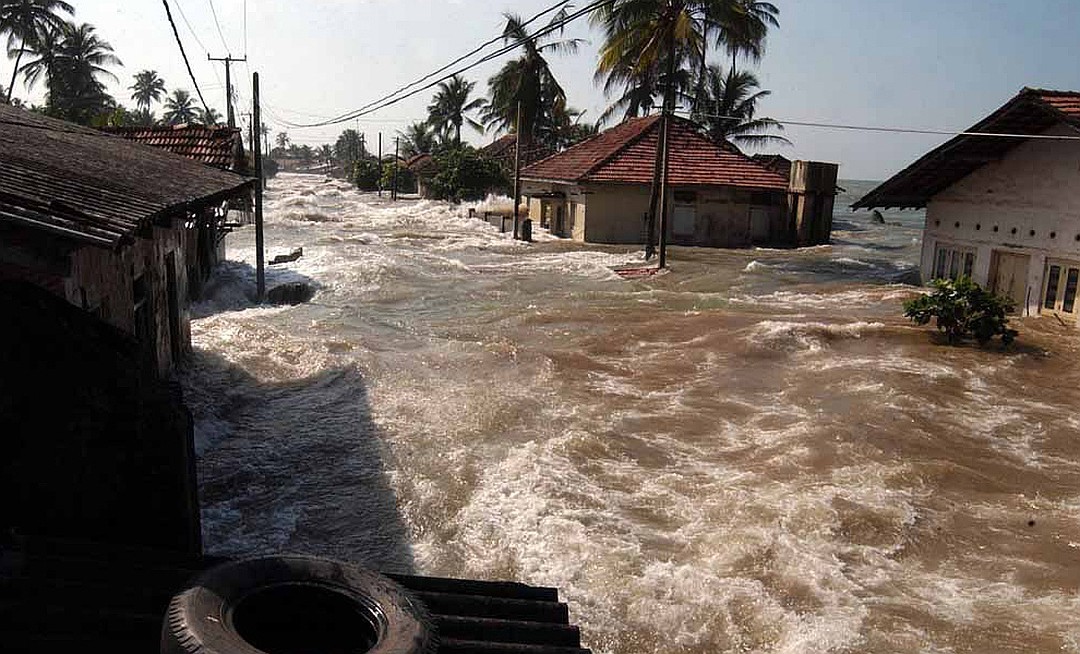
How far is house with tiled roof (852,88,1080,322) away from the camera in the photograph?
1777 cm

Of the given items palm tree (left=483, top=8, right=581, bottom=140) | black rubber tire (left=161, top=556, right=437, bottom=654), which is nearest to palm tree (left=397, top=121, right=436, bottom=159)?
palm tree (left=483, top=8, right=581, bottom=140)

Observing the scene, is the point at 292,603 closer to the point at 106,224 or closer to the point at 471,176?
the point at 106,224

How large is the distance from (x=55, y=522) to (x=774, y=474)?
24.1ft

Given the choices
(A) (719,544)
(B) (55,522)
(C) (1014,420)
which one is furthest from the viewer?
(C) (1014,420)

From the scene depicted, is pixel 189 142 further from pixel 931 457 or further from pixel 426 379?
pixel 931 457

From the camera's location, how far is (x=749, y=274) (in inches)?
1028

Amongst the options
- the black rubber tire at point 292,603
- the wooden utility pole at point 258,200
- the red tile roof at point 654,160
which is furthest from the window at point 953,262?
the black rubber tire at point 292,603

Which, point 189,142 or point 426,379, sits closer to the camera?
point 426,379

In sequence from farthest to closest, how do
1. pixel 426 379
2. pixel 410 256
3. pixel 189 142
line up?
pixel 410 256 → pixel 189 142 → pixel 426 379

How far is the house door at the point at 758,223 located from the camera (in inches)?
1391

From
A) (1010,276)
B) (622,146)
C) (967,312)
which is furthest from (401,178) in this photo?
(967,312)

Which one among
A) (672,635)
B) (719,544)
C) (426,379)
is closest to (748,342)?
(426,379)

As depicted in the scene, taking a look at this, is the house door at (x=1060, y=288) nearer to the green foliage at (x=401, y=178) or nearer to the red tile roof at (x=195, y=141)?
the red tile roof at (x=195, y=141)

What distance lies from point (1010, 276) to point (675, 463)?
46.7 ft
